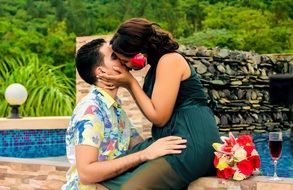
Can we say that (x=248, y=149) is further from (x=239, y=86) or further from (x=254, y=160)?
(x=239, y=86)

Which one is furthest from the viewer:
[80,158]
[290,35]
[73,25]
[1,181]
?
[73,25]

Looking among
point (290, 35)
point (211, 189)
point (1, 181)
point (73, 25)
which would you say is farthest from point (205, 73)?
point (73, 25)

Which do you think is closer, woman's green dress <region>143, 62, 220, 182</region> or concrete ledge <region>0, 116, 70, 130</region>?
woman's green dress <region>143, 62, 220, 182</region>

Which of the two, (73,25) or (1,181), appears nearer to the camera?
(1,181)

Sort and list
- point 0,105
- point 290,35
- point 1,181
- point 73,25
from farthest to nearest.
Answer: point 73,25 < point 290,35 < point 0,105 < point 1,181

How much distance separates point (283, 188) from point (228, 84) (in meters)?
9.11

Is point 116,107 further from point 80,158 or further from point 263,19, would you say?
point 263,19

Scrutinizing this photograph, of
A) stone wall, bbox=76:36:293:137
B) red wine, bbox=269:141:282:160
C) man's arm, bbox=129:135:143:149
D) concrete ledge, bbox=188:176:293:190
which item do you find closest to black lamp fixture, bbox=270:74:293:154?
red wine, bbox=269:141:282:160

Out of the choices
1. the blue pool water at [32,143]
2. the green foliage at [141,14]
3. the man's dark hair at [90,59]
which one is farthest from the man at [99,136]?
the green foliage at [141,14]

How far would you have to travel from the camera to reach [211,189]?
305 centimetres

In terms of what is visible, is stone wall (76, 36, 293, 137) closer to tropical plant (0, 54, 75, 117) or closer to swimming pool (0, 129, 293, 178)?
tropical plant (0, 54, 75, 117)

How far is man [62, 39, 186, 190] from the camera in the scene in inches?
108

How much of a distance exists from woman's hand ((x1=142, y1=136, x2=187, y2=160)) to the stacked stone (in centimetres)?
808

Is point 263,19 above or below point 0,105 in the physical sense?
below
